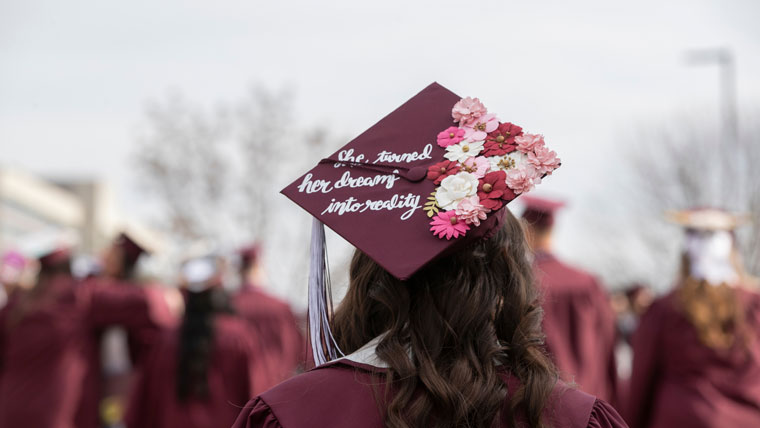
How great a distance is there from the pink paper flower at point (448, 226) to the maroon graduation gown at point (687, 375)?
4.17m

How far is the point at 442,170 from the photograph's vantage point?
193 cm

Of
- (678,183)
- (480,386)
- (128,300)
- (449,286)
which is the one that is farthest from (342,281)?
(678,183)

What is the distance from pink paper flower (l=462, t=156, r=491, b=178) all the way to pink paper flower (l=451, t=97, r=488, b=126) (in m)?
0.13

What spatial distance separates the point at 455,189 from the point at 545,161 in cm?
19

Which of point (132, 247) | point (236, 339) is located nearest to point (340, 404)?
point (236, 339)

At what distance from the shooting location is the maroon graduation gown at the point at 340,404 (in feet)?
5.78

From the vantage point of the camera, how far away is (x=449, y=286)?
186cm

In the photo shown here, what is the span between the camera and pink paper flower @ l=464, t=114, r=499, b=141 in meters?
1.97

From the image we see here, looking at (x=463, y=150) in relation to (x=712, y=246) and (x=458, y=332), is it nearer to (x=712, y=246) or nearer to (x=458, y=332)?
(x=458, y=332)

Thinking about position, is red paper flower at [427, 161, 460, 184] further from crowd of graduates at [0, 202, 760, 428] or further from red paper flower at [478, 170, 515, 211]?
crowd of graduates at [0, 202, 760, 428]

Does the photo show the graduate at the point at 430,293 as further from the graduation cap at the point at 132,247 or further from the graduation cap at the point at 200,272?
the graduation cap at the point at 132,247

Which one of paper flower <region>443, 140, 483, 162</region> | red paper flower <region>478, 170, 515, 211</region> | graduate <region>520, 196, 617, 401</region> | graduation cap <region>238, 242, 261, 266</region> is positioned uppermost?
paper flower <region>443, 140, 483, 162</region>

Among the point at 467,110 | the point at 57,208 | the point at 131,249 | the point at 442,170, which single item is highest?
the point at 467,110

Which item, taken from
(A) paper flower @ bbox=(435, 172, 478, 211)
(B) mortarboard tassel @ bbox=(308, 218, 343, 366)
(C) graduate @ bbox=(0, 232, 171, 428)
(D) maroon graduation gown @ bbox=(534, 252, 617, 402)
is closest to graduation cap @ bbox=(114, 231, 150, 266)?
(C) graduate @ bbox=(0, 232, 171, 428)
